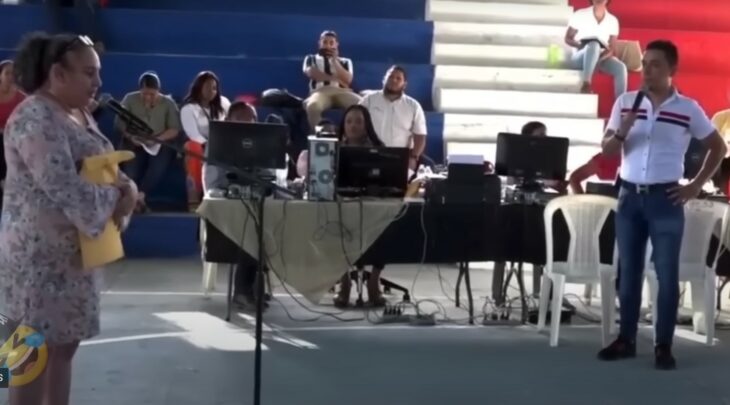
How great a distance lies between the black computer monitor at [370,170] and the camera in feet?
16.5

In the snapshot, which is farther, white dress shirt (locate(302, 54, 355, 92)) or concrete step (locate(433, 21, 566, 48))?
concrete step (locate(433, 21, 566, 48))

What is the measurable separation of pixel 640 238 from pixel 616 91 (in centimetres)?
527

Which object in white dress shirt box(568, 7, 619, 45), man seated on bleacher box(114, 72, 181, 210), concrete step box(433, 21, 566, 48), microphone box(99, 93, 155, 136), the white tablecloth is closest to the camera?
microphone box(99, 93, 155, 136)

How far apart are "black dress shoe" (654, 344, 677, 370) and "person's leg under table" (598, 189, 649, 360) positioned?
0.54ft

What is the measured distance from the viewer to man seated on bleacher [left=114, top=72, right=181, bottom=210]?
26.1 ft

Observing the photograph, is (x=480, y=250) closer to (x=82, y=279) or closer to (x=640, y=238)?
(x=640, y=238)

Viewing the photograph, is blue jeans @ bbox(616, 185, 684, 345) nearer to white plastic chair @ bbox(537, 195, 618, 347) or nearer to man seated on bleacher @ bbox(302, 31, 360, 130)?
white plastic chair @ bbox(537, 195, 618, 347)

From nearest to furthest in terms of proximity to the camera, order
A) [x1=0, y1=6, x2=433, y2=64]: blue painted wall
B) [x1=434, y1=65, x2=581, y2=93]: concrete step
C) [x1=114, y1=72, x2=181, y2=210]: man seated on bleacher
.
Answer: [x1=114, y1=72, x2=181, y2=210]: man seated on bleacher < [x1=434, y1=65, x2=581, y2=93]: concrete step < [x1=0, y1=6, x2=433, y2=64]: blue painted wall

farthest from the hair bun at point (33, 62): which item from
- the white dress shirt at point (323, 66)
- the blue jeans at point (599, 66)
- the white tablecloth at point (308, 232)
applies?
the blue jeans at point (599, 66)

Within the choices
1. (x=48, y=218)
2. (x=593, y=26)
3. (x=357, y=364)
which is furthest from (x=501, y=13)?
(x=48, y=218)

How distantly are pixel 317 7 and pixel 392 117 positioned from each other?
11.8 feet

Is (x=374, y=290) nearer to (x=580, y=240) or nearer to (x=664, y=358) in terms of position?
(x=580, y=240)

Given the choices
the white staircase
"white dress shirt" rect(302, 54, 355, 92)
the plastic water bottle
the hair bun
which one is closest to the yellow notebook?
the hair bun

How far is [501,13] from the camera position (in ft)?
34.4
